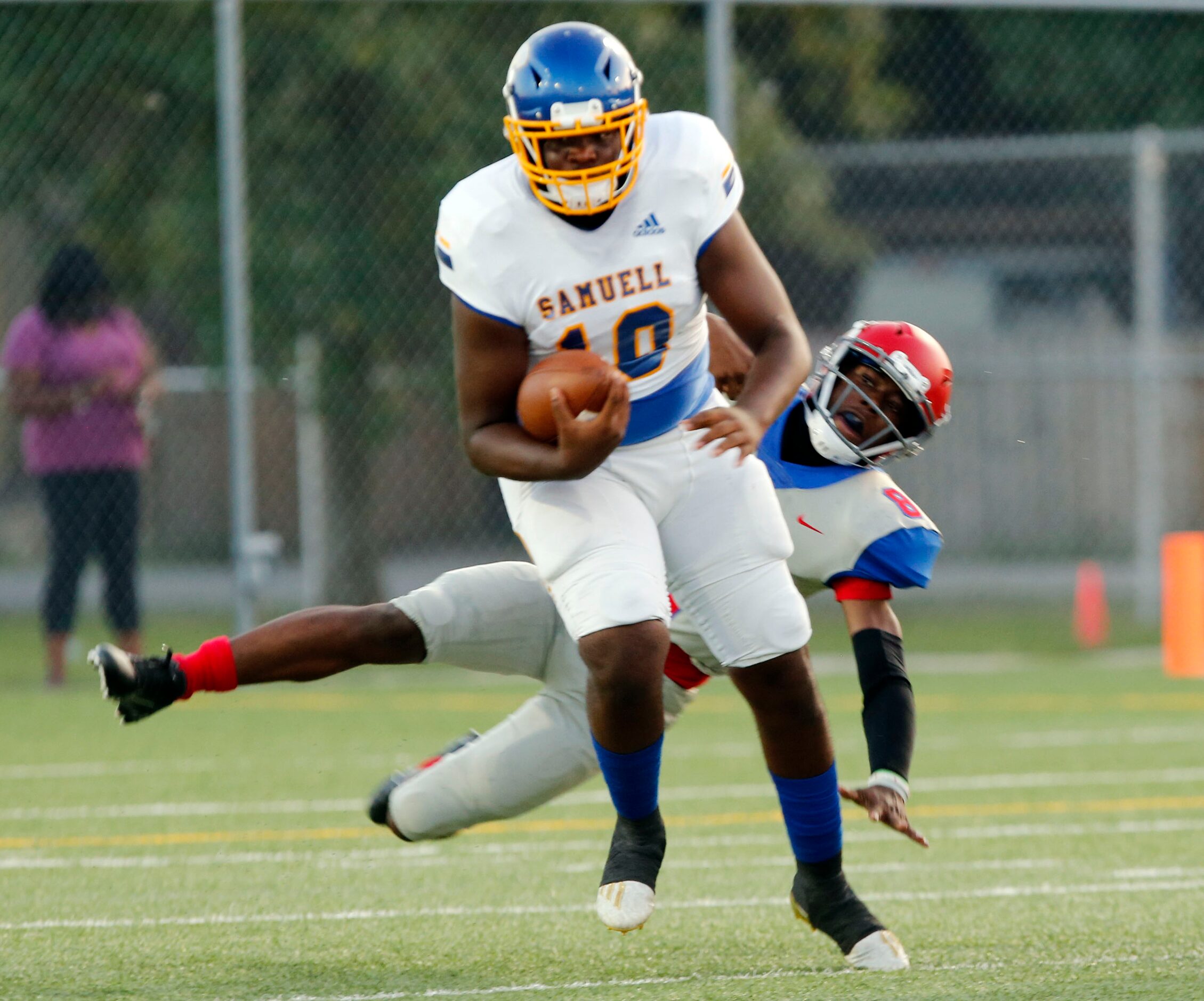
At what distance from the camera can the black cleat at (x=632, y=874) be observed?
3994 millimetres

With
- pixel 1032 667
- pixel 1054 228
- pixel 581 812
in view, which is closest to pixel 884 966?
pixel 581 812

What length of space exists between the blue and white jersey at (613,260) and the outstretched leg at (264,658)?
72cm

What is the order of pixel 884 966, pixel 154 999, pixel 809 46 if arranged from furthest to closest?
pixel 809 46
pixel 884 966
pixel 154 999

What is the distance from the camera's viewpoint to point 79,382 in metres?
9.80

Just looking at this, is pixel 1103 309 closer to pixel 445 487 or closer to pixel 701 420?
pixel 445 487

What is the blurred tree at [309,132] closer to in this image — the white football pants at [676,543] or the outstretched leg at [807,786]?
the white football pants at [676,543]

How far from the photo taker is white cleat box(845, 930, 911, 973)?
409cm

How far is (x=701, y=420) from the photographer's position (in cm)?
387

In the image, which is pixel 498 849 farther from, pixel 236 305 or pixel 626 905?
pixel 236 305

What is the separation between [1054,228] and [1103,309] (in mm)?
743

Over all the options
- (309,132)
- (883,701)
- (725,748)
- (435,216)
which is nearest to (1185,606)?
(725,748)

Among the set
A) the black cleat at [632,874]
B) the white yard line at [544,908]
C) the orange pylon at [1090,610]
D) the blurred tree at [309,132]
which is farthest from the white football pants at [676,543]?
the orange pylon at [1090,610]

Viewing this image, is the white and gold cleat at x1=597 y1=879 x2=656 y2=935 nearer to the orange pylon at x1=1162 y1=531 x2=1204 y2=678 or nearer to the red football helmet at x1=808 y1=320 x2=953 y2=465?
the red football helmet at x1=808 y1=320 x2=953 y2=465

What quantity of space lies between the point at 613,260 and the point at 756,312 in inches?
13.3
